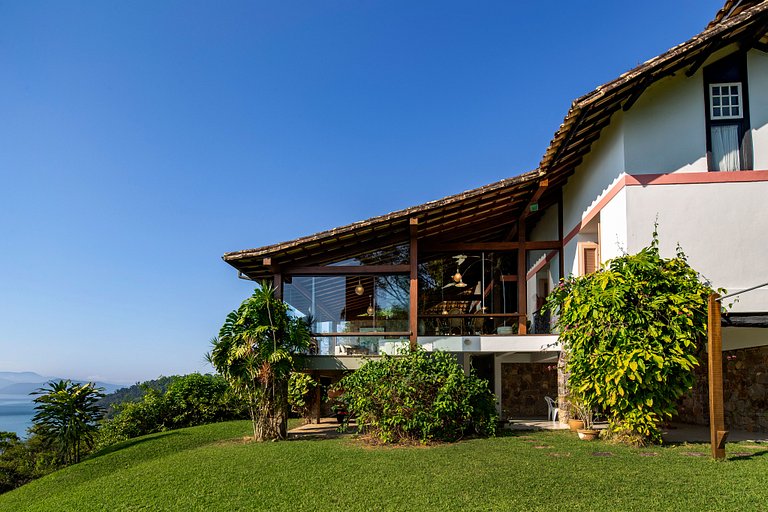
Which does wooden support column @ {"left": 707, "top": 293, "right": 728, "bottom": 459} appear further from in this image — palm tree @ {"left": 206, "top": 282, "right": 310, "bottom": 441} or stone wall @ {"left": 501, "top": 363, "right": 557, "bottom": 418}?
stone wall @ {"left": 501, "top": 363, "right": 557, "bottom": 418}

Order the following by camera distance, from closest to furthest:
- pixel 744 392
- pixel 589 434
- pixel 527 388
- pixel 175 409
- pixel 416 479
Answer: pixel 416 479 → pixel 589 434 → pixel 744 392 → pixel 175 409 → pixel 527 388

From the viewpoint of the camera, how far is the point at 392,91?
2144 cm

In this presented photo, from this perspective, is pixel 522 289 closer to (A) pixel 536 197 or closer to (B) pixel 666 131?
(A) pixel 536 197

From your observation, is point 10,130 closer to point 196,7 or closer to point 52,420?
point 196,7

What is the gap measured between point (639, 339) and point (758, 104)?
5.60m

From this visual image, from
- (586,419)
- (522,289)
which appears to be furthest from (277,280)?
(586,419)

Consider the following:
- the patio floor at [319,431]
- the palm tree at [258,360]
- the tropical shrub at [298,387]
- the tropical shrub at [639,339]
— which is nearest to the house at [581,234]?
the tropical shrub at [298,387]

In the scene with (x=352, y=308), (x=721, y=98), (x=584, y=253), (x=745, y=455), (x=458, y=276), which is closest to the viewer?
(x=745, y=455)

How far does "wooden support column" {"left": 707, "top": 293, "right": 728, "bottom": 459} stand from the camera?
28.9ft

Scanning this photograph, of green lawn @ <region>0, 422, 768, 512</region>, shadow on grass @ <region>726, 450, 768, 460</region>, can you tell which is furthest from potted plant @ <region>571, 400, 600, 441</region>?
shadow on grass @ <region>726, 450, 768, 460</region>

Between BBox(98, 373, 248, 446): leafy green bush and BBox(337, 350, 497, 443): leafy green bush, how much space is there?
5.25 meters

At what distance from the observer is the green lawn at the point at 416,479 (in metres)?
7.12

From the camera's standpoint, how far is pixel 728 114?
40.2 ft

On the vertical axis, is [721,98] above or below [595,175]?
above
